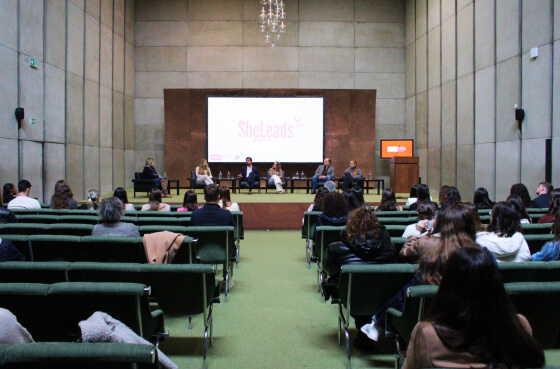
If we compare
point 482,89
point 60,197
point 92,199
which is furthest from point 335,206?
point 482,89

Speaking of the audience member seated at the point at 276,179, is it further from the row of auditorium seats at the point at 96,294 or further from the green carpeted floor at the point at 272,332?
the row of auditorium seats at the point at 96,294

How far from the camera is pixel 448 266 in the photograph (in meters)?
1.43

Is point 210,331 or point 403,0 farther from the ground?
point 403,0

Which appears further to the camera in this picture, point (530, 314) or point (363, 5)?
point (363, 5)

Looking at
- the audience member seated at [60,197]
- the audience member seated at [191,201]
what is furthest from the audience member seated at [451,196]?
the audience member seated at [60,197]

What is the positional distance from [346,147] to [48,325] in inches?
A: 516

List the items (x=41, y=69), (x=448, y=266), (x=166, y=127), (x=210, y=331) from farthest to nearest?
(x=166, y=127)
(x=41, y=69)
(x=210, y=331)
(x=448, y=266)

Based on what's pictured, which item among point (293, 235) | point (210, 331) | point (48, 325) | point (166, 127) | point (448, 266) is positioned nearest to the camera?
point (448, 266)

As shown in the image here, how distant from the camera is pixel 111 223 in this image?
3.90m

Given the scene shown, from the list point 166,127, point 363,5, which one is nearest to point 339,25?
point 363,5

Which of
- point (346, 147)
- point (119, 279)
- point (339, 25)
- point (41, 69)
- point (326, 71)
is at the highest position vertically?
point (339, 25)

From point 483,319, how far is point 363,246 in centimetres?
179

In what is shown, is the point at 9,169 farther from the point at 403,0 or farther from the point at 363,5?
the point at 403,0

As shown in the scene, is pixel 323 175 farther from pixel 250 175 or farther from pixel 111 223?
pixel 111 223
